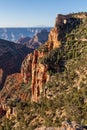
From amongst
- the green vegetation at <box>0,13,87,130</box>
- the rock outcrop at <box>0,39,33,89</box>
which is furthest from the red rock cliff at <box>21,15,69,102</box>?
the rock outcrop at <box>0,39,33,89</box>

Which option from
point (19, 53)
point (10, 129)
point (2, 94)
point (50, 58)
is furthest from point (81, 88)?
point (19, 53)

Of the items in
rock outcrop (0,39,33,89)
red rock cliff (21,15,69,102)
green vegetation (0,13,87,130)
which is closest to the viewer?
green vegetation (0,13,87,130)

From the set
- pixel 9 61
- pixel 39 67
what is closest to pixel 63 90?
pixel 39 67

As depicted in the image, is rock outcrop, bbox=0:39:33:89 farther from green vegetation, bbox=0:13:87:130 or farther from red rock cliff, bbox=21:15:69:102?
green vegetation, bbox=0:13:87:130

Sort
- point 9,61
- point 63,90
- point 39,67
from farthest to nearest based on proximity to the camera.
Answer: point 9,61, point 39,67, point 63,90

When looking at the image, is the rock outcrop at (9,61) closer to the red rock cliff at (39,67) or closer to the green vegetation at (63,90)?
the red rock cliff at (39,67)

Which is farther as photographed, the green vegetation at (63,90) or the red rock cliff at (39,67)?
the red rock cliff at (39,67)

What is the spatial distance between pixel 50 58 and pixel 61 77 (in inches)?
452

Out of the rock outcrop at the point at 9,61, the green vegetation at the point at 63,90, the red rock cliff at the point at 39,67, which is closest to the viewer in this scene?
the green vegetation at the point at 63,90

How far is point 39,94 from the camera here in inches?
3334

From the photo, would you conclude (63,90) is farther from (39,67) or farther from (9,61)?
(9,61)

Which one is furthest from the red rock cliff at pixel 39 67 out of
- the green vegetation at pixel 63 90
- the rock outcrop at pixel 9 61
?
the rock outcrop at pixel 9 61

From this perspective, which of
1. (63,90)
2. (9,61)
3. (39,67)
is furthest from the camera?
(9,61)

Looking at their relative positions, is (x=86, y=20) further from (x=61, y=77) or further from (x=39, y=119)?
(x=39, y=119)
